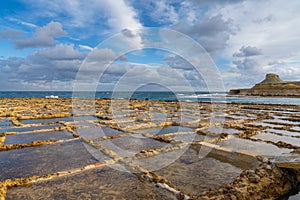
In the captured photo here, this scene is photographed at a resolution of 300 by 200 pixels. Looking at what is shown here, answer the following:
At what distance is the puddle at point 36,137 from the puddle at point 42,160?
109 cm

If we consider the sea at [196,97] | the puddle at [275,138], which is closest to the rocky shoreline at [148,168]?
the puddle at [275,138]

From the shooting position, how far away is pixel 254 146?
6.28 metres

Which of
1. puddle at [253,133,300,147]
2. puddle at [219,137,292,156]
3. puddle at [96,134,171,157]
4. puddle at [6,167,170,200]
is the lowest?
puddle at [6,167,170,200]

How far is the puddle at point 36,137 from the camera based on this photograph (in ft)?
22.4

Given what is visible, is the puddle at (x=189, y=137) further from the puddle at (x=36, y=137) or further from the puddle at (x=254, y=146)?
the puddle at (x=36, y=137)

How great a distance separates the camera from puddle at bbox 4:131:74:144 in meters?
6.83

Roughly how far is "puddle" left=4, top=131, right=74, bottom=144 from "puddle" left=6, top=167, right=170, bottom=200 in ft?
12.1

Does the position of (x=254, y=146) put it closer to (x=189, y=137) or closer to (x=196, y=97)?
(x=189, y=137)

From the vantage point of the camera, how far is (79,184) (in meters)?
3.72

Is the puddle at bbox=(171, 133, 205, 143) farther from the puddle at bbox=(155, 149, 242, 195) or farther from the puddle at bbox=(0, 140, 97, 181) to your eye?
the puddle at bbox=(0, 140, 97, 181)

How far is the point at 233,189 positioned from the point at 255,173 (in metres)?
0.89

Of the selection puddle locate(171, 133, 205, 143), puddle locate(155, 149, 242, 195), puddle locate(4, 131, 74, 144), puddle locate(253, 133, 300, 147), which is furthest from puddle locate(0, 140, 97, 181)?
puddle locate(253, 133, 300, 147)

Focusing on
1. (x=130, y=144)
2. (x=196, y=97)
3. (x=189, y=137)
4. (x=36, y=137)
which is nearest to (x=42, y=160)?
(x=130, y=144)

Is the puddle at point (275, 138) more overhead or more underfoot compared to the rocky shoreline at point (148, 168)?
more overhead
